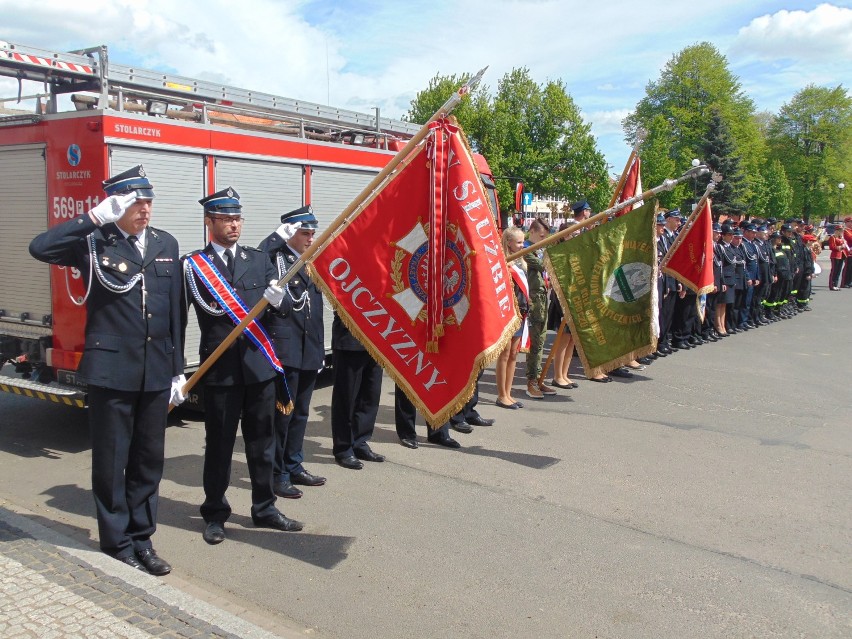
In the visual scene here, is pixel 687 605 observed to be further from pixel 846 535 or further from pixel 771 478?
pixel 771 478

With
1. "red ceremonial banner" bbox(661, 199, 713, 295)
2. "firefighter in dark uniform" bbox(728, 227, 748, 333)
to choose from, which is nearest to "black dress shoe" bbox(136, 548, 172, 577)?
"red ceremonial banner" bbox(661, 199, 713, 295)

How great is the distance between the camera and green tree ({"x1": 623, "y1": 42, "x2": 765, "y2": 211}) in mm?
54281

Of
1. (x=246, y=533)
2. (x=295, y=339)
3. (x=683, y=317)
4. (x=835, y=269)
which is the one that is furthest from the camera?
(x=835, y=269)

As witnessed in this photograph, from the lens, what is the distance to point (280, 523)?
4.88 metres

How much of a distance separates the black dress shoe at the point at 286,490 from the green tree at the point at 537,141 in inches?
1603

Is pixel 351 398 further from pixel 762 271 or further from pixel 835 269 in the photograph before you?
pixel 835 269

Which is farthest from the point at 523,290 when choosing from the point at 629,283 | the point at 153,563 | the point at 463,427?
the point at 153,563

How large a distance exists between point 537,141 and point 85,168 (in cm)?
4455

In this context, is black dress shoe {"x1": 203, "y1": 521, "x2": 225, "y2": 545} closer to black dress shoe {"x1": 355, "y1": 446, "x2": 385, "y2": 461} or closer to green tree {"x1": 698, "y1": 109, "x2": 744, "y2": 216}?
Result: black dress shoe {"x1": 355, "y1": 446, "x2": 385, "y2": 461}

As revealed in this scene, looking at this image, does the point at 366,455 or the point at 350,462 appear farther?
the point at 366,455

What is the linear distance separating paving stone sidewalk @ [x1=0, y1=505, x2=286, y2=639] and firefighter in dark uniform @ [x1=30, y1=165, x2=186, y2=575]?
251mm

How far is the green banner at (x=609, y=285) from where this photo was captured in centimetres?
717

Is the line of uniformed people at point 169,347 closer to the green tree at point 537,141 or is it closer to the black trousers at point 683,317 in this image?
the black trousers at point 683,317

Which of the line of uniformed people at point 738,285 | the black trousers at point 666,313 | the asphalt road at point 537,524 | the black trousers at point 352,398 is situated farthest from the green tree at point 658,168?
the black trousers at point 352,398
